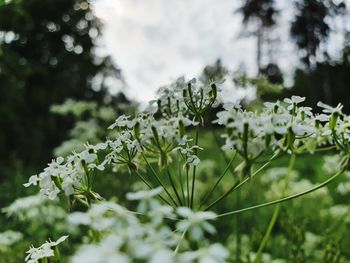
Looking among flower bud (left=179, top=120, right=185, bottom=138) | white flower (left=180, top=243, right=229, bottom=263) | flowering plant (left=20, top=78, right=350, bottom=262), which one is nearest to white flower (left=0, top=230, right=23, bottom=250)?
flowering plant (left=20, top=78, right=350, bottom=262)

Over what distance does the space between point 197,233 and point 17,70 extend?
9.53 metres

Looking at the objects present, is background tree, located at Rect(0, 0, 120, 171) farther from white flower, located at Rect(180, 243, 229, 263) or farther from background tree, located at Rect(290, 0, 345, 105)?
white flower, located at Rect(180, 243, 229, 263)

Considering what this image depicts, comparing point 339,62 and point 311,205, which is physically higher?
point 339,62

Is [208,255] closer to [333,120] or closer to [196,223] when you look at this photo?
[196,223]

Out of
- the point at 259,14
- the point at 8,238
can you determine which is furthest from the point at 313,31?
the point at 8,238

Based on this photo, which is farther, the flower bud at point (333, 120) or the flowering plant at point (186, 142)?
the flower bud at point (333, 120)

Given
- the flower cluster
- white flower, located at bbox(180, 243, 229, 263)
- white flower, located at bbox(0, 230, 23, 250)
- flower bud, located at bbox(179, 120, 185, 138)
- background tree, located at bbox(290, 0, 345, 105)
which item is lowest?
white flower, located at bbox(180, 243, 229, 263)

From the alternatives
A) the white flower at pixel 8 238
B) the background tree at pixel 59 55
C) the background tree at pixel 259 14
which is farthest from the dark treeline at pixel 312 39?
the white flower at pixel 8 238

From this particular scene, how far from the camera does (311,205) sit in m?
6.41

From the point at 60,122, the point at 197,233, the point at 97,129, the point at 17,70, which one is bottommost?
the point at 197,233

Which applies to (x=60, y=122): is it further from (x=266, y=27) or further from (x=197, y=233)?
(x=197, y=233)

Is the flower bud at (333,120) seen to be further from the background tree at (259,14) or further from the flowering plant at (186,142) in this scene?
the background tree at (259,14)

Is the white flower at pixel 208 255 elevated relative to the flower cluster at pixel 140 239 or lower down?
lower down

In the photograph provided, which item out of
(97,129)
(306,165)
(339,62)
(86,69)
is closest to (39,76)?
(86,69)
